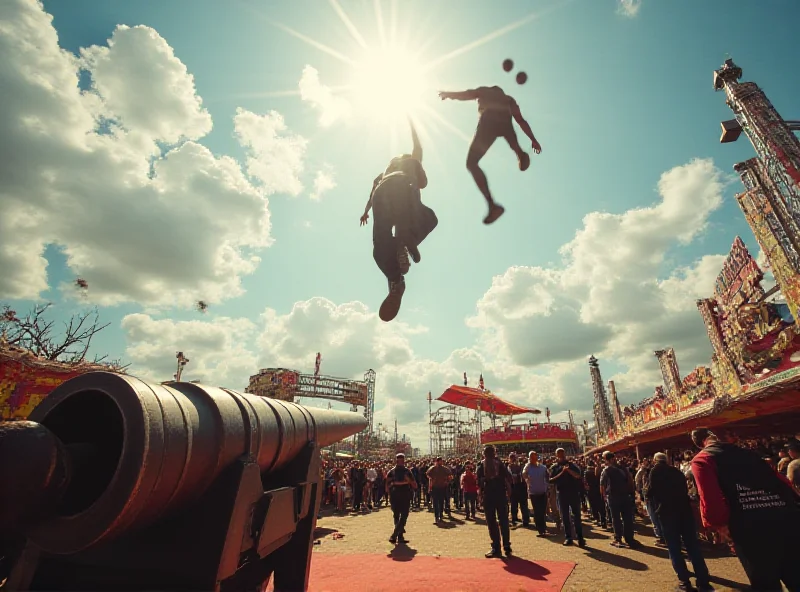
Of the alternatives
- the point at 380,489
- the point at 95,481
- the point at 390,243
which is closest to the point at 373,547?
Answer: the point at 390,243

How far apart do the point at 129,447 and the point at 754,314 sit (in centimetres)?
1521

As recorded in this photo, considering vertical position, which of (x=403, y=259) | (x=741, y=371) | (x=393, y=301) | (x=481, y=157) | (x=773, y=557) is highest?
(x=481, y=157)

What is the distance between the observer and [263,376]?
43.0 metres

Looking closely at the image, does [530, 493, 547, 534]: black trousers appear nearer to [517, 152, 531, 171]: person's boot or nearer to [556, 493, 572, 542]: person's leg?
[556, 493, 572, 542]: person's leg

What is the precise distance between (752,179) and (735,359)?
8090 mm

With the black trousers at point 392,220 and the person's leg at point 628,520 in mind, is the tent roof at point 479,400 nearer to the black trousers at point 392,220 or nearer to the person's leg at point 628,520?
the person's leg at point 628,520

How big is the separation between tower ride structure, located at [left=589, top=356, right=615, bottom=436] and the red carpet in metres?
48.5

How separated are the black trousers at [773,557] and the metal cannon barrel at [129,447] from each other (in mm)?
3351

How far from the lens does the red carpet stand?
14.8ft

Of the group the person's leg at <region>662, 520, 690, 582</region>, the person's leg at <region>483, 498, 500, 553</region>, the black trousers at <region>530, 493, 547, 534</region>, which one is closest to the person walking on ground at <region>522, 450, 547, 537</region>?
the black trousers at <region>530, 493, 547, 534</region>

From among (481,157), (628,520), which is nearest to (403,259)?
(481,157)

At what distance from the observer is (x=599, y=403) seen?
48.8 metres

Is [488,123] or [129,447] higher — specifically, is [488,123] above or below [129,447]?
above

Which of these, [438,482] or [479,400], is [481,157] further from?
[479,400]
